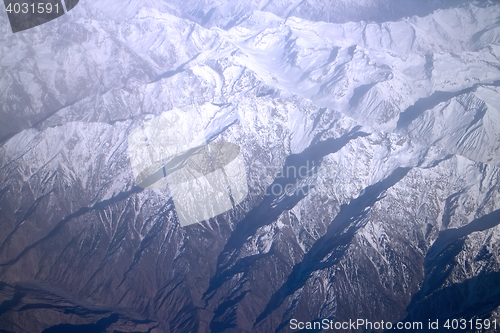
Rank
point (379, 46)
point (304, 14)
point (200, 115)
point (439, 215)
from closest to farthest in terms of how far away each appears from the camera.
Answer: point (439, 215) < point (200, 115) < point (379, 46) < point (304, 14)

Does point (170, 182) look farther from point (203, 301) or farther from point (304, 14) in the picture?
point (304, 14)

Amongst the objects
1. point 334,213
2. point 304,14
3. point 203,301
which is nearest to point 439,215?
point 334,213

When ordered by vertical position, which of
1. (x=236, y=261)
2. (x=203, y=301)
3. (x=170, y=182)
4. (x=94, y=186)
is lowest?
(x=203, y=301)

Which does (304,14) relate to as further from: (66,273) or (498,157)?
(66,273)

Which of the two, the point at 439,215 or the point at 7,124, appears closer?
the point at 439,215

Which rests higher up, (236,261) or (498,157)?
(498,157)

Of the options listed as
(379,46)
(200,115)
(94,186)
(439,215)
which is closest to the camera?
(439,215)
